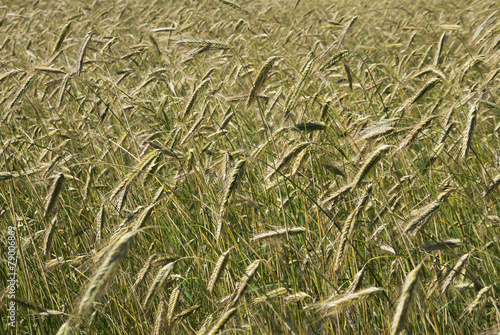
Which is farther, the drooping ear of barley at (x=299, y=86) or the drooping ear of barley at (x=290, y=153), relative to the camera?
the drooping ear of barley at (x=299, y=86)

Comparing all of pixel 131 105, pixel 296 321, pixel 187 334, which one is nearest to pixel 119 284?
pixel 187 334

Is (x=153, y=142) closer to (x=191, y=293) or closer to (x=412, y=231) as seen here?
(x=191, y=293)

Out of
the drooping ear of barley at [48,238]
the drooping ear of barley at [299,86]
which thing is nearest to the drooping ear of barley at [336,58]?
the drooping ear of barley at [299,86]

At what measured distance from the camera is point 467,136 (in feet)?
5.29

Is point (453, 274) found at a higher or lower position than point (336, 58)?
lower

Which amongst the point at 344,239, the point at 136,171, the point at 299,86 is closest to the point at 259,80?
the point at 299,86

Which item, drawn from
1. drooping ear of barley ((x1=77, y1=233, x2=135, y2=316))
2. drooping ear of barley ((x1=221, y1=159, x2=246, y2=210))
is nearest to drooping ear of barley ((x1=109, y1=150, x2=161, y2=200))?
drooping ear of barley ((x1=221, y1=159, x2=246, y2=210))

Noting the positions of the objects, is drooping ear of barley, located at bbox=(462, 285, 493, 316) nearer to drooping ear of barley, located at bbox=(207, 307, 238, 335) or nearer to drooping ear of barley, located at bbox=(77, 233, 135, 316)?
drooping ear of barley, located at bbox=(207, 307, 238, 335)

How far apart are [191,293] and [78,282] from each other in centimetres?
61

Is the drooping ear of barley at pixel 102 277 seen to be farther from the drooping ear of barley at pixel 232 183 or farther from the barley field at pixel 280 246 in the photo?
the drooping ear of barley at pixel 232 183

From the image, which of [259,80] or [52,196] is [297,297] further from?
[52,196]

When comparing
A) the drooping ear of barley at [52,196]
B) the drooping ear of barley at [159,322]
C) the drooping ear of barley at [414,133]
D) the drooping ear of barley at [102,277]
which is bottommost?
the drooping ear of barley at [159,322]

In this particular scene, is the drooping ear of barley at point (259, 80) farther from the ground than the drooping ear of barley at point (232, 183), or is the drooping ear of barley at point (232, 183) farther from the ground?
the drooping ear of barley at point (259, 80)

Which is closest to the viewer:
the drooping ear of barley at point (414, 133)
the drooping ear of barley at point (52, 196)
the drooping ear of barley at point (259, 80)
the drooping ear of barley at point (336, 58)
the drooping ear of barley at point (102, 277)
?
the drooping ear of barley at point (102, 277)
